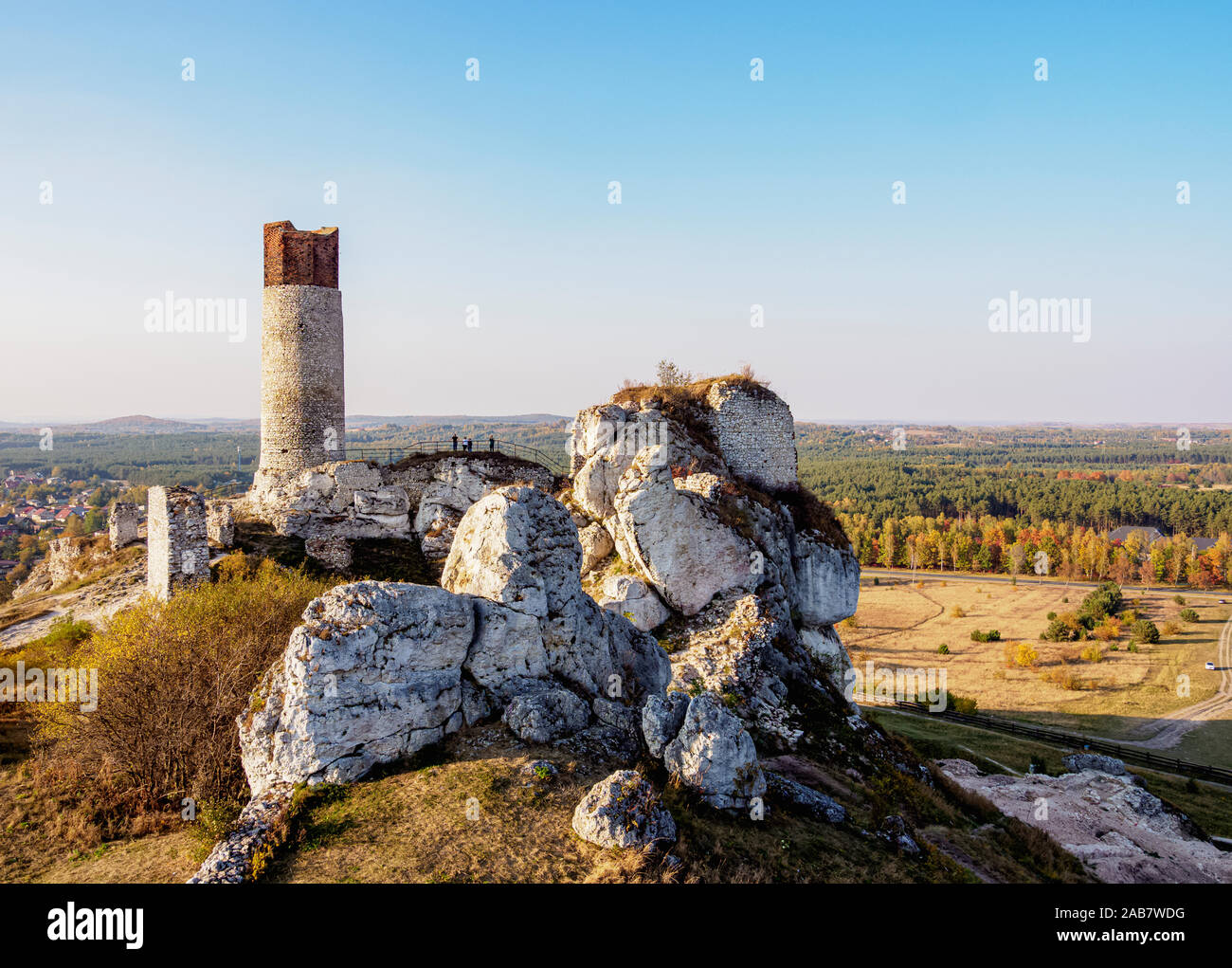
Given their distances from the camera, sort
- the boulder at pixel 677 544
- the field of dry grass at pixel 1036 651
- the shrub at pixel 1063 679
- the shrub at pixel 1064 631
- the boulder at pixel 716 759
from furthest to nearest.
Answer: the shrub at pixel 1064 631, the shrub at pixel 1063 679, the field of dry grass at pixel 1036 651, the boulder at pixel 677 544, the boulder at pixel 716 759

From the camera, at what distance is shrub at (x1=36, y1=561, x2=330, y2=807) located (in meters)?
11.6

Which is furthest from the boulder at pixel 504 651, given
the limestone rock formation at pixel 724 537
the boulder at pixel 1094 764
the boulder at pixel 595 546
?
the boulder at pixel 1094 764

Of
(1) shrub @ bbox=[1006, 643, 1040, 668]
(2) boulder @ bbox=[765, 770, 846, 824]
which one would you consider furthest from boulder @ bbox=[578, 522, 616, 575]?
(1) shrub @ bbox=[1006, 643, 1040, 668]

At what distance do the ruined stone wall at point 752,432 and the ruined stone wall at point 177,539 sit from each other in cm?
1903

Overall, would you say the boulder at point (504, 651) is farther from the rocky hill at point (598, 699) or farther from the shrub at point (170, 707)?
the shrub at point (170, 707)

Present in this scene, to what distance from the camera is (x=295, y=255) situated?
97.1 ft

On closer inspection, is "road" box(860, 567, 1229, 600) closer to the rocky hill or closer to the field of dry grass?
the field of dry grass

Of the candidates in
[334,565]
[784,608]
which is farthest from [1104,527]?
[334,565]

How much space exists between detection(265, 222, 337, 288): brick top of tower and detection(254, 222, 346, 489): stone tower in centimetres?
4

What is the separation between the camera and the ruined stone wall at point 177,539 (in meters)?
19.3

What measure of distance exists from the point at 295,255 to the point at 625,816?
94.6 feet

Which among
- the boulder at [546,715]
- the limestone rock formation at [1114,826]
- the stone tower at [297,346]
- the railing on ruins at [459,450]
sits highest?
the stone tower at [297,346]
